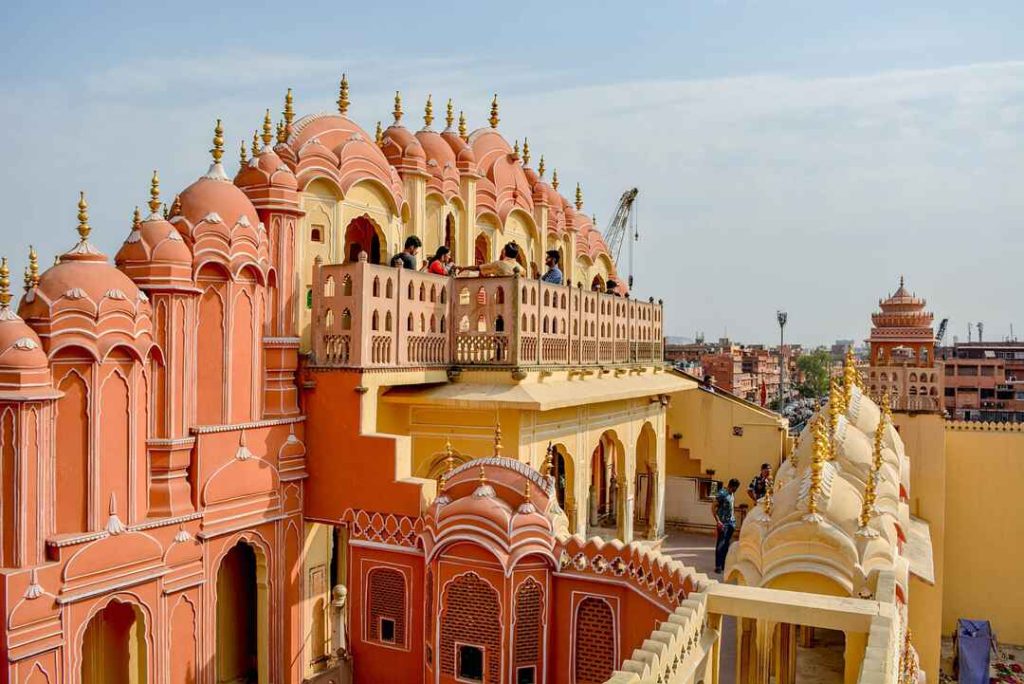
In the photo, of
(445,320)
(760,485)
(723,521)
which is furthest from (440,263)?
(760,485)

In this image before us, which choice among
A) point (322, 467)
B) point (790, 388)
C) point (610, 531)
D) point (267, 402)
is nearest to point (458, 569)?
point (322, 467)

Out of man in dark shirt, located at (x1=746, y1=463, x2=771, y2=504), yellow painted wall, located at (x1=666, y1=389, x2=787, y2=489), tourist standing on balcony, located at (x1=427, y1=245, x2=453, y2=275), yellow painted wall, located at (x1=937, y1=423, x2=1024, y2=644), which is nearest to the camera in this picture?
tourist standing on balcony, located at (x1=427, y1=245, x2=453, y2=275)

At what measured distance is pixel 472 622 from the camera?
1025cm

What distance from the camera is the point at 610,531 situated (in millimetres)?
19547

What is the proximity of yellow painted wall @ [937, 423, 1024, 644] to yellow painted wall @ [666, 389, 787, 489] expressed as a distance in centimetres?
434

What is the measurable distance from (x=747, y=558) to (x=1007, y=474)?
49.4ft

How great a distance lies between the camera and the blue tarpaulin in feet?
55.8

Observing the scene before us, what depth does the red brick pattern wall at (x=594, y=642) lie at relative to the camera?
33.1 ft

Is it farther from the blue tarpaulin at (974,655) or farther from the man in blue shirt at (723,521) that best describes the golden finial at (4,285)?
the blue tarpaulin at (974,655)

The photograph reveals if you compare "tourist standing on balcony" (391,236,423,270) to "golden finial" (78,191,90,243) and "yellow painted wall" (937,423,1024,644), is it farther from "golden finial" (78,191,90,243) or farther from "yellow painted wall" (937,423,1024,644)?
"yellow painted wall" (937,423,1024,644)

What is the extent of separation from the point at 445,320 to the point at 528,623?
5205mm

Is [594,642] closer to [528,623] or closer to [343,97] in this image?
[528,623]

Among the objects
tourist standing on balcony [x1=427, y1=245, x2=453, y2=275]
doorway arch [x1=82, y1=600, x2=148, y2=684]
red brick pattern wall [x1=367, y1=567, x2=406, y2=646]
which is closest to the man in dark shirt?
tourist standing on balcony [x1=427, y1=245, x2=453, y2=275]

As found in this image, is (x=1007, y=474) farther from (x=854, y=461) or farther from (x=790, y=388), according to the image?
(x=790, y=388)
